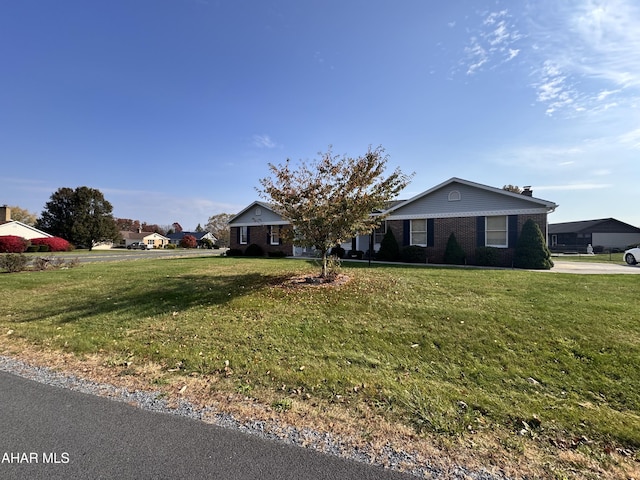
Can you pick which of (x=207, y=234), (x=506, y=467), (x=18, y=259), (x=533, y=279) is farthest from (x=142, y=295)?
(x=207, y=234)

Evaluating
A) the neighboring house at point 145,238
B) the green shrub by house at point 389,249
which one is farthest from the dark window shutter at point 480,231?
the neighboring house at point 145,238

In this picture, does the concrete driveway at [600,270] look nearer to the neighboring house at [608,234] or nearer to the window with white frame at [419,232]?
the window with white frame at [419,232]

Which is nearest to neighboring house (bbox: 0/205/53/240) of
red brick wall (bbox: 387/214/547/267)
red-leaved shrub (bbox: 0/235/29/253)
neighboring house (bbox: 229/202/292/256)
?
red-leaved shrub (bbox: 0/235/29/253)

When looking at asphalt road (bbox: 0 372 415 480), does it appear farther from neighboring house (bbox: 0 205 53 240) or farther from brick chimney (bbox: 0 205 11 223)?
brick chimney (bbox: 0 205 11 223)

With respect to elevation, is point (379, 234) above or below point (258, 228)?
below

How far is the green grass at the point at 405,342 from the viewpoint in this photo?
357cm

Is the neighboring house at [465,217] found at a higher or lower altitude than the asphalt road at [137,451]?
higher

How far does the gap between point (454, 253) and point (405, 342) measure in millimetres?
12587

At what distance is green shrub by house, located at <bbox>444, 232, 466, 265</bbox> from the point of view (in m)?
16.4

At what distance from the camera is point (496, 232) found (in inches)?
639

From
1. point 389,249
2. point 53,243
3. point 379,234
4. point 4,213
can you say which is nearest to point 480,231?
point 389,249

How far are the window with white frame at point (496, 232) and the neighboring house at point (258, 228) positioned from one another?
13140 millimetres

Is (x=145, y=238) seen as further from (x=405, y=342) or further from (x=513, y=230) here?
(x=405, y=342)

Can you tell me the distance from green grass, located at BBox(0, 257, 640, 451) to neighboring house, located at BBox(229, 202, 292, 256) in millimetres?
15111
